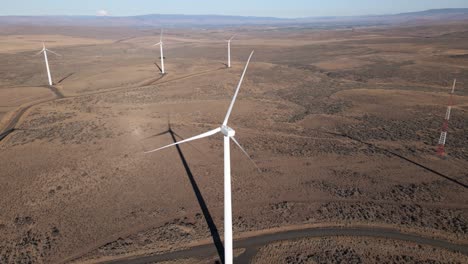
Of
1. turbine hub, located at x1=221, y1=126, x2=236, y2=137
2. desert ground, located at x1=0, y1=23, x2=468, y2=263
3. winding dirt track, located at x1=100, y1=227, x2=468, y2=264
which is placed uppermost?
turbine hub, located at x1=221, y1=126, x2=236, y2=137

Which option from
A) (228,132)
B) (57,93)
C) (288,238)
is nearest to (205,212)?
(288,238)

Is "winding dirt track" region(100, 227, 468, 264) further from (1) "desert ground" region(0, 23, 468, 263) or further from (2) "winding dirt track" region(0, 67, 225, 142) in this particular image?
(2) "winding dirt track" region(0, 67, 225, 142)

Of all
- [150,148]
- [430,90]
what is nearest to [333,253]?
[150,148]

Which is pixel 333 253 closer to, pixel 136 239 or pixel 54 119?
pixel 136 239

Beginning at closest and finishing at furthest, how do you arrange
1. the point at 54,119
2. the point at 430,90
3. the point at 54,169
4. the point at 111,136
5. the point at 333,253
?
the point at 333,253 < the point at 54,169 < the point at 111,136 < the point at 54,119 < the point at 430,90

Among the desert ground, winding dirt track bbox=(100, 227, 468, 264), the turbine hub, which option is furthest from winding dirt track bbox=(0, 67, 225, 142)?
the turbine hub

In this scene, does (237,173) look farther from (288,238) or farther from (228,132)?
(228,132)

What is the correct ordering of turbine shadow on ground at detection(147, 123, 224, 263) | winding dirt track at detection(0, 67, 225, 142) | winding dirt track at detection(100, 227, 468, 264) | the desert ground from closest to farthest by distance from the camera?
1. winding dirt track at detection(100, 227, 468, 264)
2. turbine shadow on ground at detection(147, 123, 224, 263)
3. the desert ground
4. winding dirt track at detection(0, 67, 225, 142)

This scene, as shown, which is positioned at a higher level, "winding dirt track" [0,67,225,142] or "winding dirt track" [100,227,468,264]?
"winding dirt track" [0,67,225,142]
